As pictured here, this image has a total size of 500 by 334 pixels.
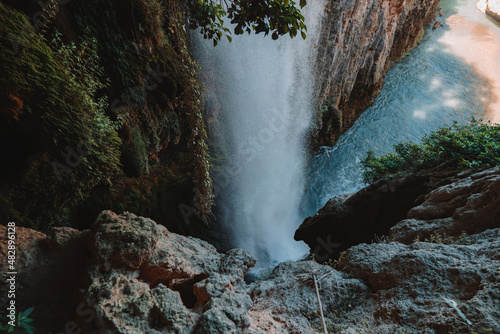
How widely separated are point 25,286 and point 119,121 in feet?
7.71

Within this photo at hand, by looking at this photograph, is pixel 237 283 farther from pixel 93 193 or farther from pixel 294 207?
pixel 294 207

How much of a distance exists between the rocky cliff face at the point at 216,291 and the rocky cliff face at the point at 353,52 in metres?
9.62

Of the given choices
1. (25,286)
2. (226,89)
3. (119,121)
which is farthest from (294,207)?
(25,286)

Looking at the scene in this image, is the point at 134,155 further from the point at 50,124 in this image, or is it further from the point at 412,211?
the point at 412,211

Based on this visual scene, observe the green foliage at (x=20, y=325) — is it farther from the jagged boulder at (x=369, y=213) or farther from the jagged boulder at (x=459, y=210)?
the jagged boulder at (x=369, y=213)

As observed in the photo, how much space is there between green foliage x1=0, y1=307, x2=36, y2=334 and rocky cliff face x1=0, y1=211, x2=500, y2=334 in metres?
0.24

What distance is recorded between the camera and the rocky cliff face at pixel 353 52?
33.0ft

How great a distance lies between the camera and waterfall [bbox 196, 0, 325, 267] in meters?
8.91

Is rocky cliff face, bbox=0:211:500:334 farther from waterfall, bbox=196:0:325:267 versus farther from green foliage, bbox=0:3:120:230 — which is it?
waterfall, bbox=196:0:325:267

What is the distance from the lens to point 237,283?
312 centimetres

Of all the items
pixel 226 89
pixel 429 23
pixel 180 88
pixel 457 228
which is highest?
pixel 429 23

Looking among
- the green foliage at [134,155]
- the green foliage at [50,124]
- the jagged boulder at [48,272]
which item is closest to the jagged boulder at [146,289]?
the jagged boulder at [48,272]

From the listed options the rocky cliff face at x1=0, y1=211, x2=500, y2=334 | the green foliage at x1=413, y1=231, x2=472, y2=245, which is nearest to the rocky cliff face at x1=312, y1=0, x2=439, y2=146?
the green foliage at x1=413, y1=231, x2=472, y2=245

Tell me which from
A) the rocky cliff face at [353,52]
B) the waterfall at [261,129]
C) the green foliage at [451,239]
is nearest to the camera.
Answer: the green foliage at [451,239]
